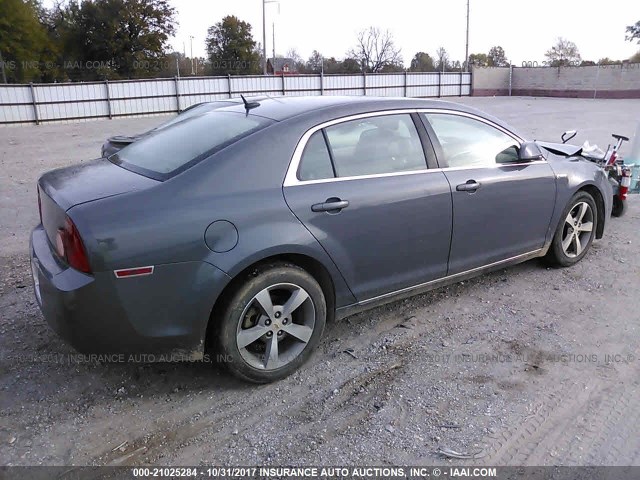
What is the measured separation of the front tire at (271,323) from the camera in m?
2.95

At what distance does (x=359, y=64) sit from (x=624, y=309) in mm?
59376

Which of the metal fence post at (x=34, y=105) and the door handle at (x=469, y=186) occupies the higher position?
the metal fence post at (x=34, y=105)

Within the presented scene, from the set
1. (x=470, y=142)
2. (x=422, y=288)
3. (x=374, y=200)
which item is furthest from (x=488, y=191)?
(x=374, y=200)

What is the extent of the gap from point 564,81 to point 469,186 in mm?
40005

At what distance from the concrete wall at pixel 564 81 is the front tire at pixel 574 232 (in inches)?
1363

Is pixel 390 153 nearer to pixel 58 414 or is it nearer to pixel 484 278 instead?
pixel 484 278

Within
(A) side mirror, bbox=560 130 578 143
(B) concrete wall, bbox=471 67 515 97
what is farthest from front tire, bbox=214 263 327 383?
(B) concrete wall, bbox=471 67 515 97

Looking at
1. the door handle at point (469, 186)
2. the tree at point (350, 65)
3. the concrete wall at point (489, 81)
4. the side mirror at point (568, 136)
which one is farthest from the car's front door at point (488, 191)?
the tree at point (350, 65)

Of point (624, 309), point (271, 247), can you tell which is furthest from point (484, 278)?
point (271, 247)

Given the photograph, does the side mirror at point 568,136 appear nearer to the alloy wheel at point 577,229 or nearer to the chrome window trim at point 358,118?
the alloy wheel at point 577,229

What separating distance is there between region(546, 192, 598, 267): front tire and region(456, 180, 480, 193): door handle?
4.07 feet

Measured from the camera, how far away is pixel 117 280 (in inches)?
104

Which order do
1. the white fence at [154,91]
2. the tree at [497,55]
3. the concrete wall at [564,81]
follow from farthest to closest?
the tree at [497,55], the concrete wall at [564,81], the white fence at [154,91]

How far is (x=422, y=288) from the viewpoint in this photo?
3.82 m
